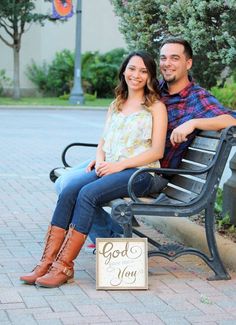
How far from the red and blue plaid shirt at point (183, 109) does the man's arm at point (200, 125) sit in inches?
5.8

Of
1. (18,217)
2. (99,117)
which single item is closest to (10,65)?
(99,117)

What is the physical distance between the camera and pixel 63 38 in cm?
3466

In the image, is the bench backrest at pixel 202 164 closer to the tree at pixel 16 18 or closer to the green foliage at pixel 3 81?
the tree at pixel 16 18

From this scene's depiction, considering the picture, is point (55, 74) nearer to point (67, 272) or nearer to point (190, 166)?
point (190, 166)

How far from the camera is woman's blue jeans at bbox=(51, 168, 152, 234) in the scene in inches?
184

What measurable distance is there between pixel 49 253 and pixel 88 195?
448mm

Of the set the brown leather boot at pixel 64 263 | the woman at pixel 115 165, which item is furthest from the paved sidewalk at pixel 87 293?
the woman at pixel 115 165

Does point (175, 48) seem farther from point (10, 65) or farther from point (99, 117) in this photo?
point (10, 65)

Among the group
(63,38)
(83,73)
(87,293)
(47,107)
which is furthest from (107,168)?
(63,38)

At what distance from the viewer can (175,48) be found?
5.07 m

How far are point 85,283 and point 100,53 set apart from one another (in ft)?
101

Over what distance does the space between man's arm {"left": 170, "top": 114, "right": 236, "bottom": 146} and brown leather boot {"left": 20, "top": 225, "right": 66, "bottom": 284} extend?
0.97 meters

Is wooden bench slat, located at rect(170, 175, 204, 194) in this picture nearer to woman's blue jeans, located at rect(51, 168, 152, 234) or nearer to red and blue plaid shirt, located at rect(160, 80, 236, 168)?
red and blue plaid shirt, located at rect(160, 80, 236, 168)

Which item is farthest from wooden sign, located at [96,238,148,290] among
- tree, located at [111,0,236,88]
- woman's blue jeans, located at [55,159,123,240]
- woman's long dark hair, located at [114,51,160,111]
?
tree, located at [111,0,236,88]
